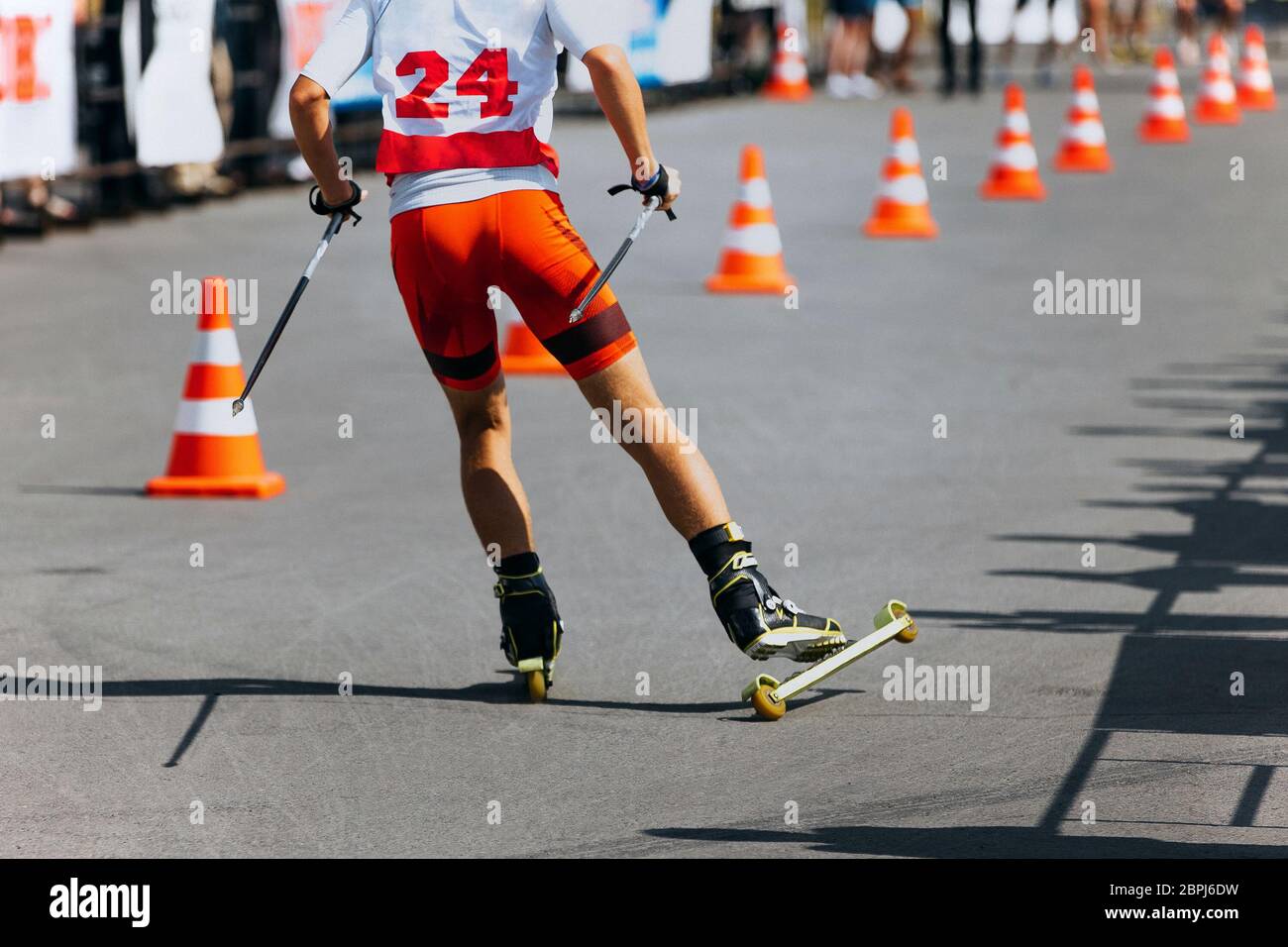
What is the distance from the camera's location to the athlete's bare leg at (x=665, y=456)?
5797 mm

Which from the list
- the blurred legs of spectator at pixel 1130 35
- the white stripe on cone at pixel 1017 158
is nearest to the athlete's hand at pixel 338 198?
the white stripe on cone at pixel 1017 158

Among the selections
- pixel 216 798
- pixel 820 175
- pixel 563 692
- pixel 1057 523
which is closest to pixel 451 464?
pixel 1057 523

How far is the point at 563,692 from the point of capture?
605cm

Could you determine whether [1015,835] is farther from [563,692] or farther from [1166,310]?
[1166,310]

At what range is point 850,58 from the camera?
29.4 metres

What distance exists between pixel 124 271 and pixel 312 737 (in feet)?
30.1

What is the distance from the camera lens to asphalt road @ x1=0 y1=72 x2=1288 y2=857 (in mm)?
5051

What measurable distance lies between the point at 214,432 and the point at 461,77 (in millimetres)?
3286

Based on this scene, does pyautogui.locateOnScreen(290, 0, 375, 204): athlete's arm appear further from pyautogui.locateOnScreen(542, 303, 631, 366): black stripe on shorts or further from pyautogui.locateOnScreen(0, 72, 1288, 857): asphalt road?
pyautogui.locateOnScreen(0, 72, 1288, 857): asphalt road

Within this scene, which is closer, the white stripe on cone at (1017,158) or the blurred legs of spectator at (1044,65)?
the white stripe on cone at (1017,158)

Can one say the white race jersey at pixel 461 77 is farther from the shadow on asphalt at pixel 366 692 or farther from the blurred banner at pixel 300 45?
the blurred banner at pixel 300 45

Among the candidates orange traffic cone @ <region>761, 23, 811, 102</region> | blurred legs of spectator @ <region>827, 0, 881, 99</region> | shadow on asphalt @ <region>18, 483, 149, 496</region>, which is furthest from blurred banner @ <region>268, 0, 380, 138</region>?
blurred legs of spectator @ <region>827, 0, 881, 99</region>

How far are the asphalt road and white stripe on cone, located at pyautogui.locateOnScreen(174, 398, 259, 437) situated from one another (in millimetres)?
316

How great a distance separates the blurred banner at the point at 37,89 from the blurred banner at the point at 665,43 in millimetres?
9293
